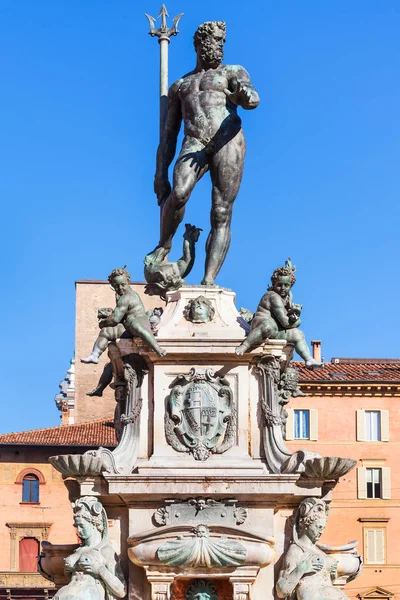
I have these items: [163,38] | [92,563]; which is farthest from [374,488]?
[92,563]

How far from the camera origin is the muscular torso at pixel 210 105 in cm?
2072

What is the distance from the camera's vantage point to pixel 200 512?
19.1 m

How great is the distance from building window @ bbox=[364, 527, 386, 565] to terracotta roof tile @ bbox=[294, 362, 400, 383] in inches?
220

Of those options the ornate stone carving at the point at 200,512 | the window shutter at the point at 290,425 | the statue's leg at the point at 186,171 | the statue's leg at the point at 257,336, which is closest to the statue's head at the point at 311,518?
the ornate stone carving at the point at 200,512

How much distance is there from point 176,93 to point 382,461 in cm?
4403

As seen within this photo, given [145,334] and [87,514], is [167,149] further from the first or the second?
[87,514]

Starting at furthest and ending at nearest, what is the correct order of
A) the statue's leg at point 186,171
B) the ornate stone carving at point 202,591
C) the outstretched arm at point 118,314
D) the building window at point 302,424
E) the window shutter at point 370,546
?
the building window at point 302,424 < the window shutter at point 370,546 < the statue's leg at point 186,171 < the outstretched arm at point 118,314 < the ornate stone carving at point 202,591

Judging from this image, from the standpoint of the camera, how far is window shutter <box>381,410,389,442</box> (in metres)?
63.3

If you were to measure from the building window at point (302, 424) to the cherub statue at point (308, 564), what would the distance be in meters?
43.8

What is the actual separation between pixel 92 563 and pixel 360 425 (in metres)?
45.2

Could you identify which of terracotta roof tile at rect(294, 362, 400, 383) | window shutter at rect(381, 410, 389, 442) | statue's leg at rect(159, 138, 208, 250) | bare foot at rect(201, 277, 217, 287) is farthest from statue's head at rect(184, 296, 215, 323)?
window shutter at rect(381, 410, 389, 442)

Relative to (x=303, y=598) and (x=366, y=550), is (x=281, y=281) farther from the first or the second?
(x=366, y=550)

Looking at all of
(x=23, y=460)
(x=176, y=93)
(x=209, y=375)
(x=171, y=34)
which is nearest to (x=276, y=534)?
(x=209, y=375)

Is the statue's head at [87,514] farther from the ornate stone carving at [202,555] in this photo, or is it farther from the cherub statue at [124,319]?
the cherub statue at [124,319]
